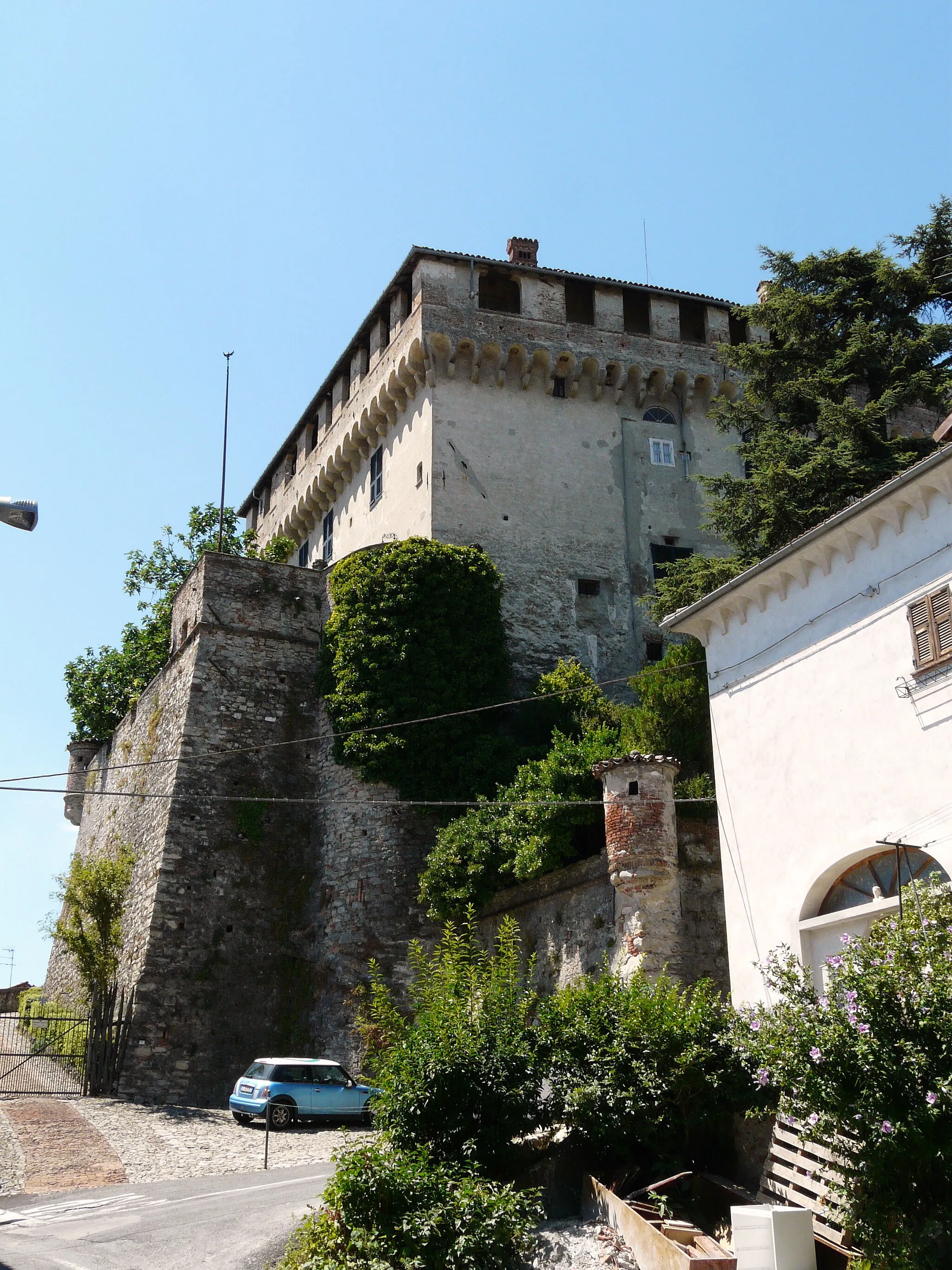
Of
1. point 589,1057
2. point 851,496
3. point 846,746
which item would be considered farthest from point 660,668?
point 589,1057

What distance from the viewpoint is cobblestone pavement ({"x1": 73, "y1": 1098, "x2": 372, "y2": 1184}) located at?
15.5m

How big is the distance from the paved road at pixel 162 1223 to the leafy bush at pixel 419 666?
30.7 ft

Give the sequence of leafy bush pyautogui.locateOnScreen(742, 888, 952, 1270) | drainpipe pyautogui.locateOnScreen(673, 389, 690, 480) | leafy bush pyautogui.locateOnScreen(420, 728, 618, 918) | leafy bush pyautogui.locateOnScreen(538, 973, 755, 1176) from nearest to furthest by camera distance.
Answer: leafy bush pyautogui.locateOnScreen(742, 888, 952, 1270) < leafy bush pyautogui.locateOnScreen(538, 973, 755, 1176) < leafy bush pyautogui.locateOnScreen(420, 728, 618, 918) < drainpipe pyautogui.locateOnScreen(673, 389, 690, 480)

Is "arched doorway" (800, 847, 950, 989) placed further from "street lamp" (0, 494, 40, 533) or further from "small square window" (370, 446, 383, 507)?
"small square window" (370, 446, 383, 507)

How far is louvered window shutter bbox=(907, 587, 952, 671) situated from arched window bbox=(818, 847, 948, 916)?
1.89 metres

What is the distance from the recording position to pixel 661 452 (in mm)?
30281

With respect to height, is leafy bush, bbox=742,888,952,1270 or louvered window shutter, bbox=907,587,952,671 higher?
louvered window shutter, bbox=907,587,952,671

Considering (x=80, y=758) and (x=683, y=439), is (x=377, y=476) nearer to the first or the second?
(x=683, y=439)

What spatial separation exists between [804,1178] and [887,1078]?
2.19 metres

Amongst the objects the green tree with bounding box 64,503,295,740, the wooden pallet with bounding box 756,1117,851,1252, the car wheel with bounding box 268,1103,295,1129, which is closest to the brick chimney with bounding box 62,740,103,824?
the green tree with bounding box 64,503,295,740

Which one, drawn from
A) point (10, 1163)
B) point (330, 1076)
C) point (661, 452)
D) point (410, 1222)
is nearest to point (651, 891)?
point (330, 1076)

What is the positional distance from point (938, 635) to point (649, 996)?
15.5 ft

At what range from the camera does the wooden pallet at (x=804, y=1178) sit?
1010 cm

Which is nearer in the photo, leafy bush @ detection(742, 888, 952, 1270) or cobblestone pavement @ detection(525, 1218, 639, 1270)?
leafy bush @ detection(742, 888, 952, 1270)
